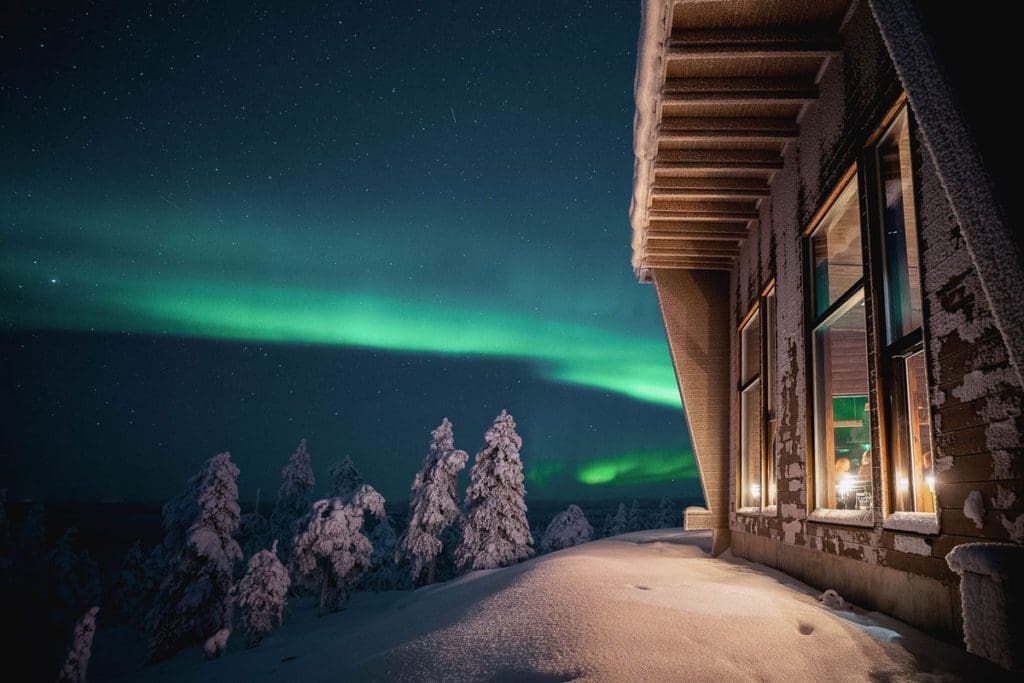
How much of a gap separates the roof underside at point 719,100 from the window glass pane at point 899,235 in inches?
54.4

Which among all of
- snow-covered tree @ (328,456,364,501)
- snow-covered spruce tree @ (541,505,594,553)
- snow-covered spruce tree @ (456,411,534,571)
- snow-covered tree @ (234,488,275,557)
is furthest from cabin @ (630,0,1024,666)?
snow-covered tree @ (234,488,275,557)

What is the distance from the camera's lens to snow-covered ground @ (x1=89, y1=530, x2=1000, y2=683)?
10.8 ft

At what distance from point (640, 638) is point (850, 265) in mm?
4360

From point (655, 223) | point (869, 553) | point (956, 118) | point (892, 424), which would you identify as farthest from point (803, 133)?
point (956, 118)

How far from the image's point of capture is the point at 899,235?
14.8 feet

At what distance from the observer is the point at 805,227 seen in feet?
20.7

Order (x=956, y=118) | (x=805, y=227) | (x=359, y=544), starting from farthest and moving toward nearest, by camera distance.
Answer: (x=359, y=544) < (x=805, y=227) < (x=956, y=118)

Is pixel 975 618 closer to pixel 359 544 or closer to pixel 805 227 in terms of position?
pixel 805 227

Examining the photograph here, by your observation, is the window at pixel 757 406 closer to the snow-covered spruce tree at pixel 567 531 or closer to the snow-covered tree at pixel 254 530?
the snow-covered spruce tree at pixel 567 531

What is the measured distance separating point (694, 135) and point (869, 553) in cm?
476

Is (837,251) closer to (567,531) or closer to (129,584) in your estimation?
(567,531)

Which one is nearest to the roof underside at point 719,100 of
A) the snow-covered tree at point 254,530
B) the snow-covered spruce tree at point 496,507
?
the snow-covered spruce tree at point 496,507

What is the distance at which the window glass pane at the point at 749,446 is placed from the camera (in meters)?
9.23

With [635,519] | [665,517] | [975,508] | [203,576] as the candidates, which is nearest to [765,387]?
[975,508]
